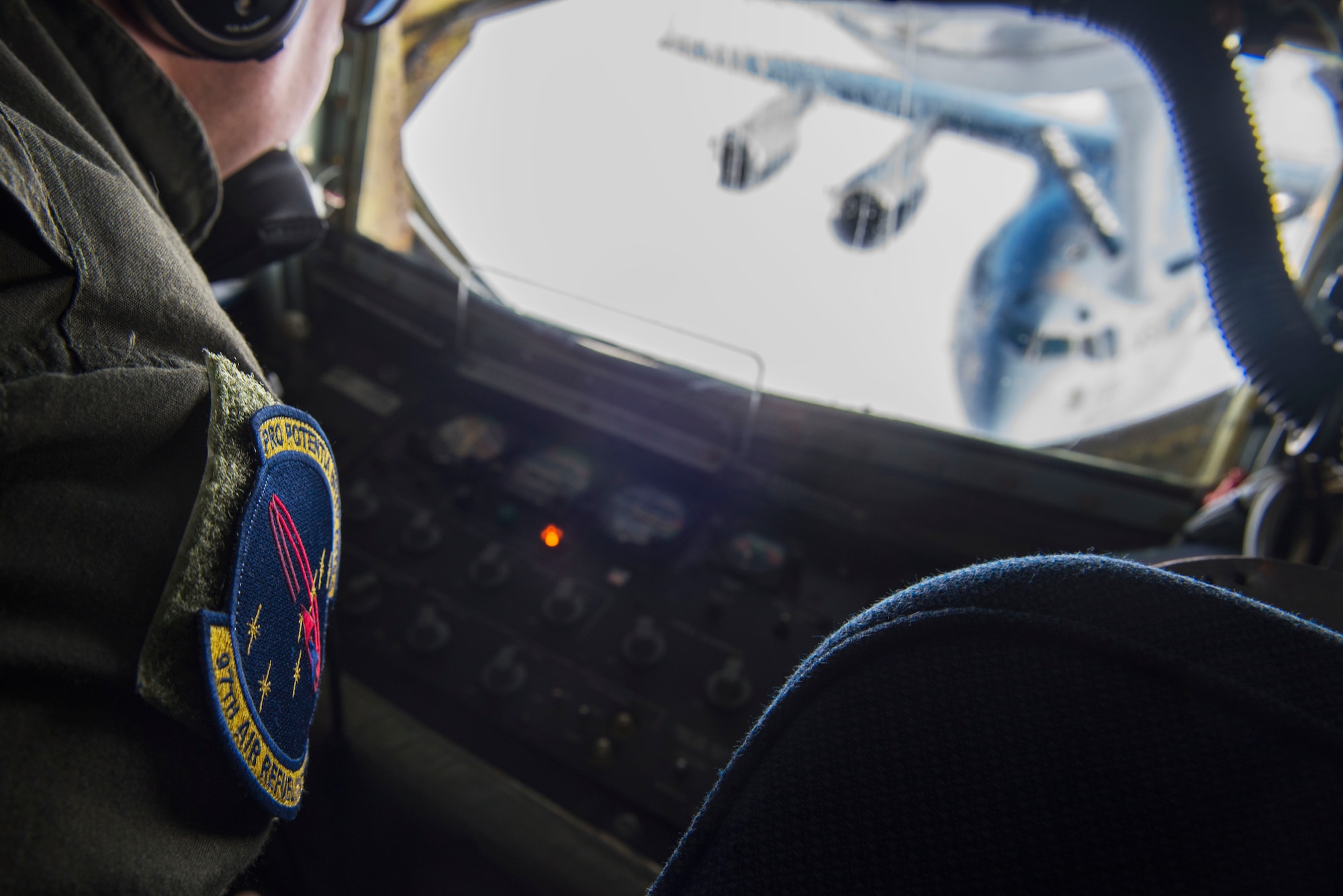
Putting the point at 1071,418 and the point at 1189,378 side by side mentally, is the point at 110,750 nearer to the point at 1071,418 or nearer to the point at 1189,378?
the point at 1071,418

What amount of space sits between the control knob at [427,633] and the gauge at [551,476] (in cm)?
31

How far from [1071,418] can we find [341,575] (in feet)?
4.93

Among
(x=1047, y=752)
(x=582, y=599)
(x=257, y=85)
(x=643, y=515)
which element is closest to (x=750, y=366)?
(x=643, y=515)

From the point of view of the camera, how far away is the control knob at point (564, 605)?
135 centimetres

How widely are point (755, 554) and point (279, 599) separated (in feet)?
3.50

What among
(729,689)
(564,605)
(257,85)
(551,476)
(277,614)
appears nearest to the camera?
(277,614)

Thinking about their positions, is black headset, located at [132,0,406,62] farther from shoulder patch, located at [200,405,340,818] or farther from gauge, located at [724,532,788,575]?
gauge, located at [724,532,788,575]

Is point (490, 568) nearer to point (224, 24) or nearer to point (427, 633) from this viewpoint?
Result: point (427, 633)

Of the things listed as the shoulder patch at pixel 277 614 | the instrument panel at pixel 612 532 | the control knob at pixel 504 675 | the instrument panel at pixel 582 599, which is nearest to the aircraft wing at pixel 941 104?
the instrument panel at pixel 612 532

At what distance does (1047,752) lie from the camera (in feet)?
1.06

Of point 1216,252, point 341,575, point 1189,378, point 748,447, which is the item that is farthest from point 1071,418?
point 341,575

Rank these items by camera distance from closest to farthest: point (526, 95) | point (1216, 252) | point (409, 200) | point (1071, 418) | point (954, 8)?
point (1216, 252)
point (954, 8)
point (1071, 418)
point (526, 95)
point (409, 200)

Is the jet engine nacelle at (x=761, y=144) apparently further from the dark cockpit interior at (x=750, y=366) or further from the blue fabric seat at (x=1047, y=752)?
the blue fabric seat at (x=1047, y=752)

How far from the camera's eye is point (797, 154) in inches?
62.3
